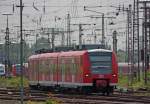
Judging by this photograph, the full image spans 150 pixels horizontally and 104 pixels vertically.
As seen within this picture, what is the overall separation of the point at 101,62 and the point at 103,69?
17.2 inches

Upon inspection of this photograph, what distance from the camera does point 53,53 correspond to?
4500 centimetres

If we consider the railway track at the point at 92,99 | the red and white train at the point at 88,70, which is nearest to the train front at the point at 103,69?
the red and white train at the point at 88,70

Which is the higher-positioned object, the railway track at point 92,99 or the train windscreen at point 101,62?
the train windscreen at point 101,62

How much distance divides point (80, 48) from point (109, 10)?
23.6m

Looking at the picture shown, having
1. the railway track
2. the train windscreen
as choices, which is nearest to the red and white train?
the train windscreen

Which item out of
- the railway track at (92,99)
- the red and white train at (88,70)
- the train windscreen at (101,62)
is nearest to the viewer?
the railway track at (92,99)

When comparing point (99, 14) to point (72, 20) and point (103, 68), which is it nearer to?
point (72, 20)

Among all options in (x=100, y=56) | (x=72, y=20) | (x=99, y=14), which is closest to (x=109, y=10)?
(x=99, y=14)

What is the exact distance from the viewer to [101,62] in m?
37.4

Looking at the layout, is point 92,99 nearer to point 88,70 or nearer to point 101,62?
point 88,70

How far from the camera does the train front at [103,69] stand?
3712 centimetres

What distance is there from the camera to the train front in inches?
1462

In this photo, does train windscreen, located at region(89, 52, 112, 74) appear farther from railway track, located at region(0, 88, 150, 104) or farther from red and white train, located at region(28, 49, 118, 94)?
railway track, located at region(0, 88, 150, 104)

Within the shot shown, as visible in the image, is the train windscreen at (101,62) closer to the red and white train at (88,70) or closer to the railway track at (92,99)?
the red and white train at (88,70)
